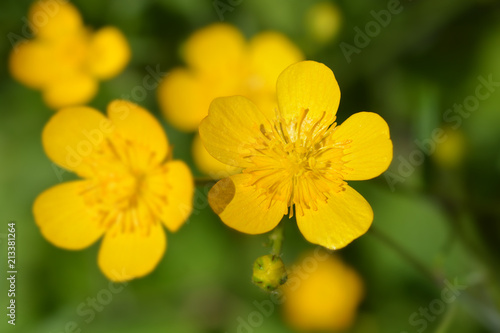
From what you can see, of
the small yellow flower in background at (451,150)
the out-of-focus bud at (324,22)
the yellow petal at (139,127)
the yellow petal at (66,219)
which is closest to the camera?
the yellow petal at (139,127)

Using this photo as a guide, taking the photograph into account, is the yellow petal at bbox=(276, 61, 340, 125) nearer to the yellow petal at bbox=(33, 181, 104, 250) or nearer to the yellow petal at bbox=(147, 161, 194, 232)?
the yellow petal at bbox=(147, 161, 194, 232)

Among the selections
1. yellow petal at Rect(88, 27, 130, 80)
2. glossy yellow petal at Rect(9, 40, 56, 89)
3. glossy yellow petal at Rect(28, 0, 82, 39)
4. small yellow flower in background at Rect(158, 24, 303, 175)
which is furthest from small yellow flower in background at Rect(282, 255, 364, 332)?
glossy yellow petal at Rect(28, 0, 82, 39)

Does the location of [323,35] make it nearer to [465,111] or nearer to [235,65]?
[235,65]

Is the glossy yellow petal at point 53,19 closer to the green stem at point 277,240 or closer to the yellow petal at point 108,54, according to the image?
the yellow petal at point 108,54

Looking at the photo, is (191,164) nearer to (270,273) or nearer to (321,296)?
(321,296)

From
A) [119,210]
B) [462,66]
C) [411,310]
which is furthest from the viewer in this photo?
[462,66]

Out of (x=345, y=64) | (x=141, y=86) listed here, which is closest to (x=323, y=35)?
(x=345, y=64)

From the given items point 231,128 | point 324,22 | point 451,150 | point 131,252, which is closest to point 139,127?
point 231,128

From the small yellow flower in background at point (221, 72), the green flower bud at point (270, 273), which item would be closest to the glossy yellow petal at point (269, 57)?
the small yellow flower in background at point (221, 72)
